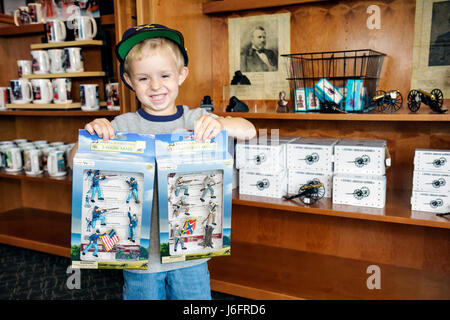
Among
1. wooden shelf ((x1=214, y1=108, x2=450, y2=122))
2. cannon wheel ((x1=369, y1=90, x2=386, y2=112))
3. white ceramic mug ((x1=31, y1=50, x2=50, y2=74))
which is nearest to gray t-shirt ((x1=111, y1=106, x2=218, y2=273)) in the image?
wooden shelf ((x1=214, y1=108, x2=450, y2=122))

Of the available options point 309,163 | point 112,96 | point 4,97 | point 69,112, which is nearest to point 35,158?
point 69,112

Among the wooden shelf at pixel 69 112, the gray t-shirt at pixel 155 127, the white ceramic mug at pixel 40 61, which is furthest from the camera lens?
the white ceramic mug at pixel 40 61

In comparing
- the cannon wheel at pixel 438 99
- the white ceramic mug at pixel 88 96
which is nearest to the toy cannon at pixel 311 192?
the cannon wheel at pixel 438 99

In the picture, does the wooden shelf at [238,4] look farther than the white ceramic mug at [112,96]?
No

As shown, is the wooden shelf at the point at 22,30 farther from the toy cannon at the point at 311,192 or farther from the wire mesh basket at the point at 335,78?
the toy cannon at the point at 311,192

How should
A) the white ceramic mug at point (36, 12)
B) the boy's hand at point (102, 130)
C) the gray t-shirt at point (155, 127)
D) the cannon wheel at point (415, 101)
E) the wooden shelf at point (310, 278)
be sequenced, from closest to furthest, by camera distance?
the boy's hand at point (102, 130) < the gray t-shirt at point (155, 127) < the cannon wheel at point (415, 101) < the wooden shelf at point (310, 278) < the white ceramic mug at point (36, 12)

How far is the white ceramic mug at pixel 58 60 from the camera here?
2.04 meters

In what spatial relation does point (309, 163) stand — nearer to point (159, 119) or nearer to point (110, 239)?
point (159, 119)

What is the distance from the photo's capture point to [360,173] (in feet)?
5.14

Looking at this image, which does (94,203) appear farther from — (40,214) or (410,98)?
(40,214)

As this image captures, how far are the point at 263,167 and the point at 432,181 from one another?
68 centimetres

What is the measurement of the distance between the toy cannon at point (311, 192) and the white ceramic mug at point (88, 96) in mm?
1174

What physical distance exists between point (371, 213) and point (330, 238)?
20.2 inches

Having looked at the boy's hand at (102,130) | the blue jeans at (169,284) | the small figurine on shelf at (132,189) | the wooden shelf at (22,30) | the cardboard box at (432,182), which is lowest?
the blue jeans at (169,284)
